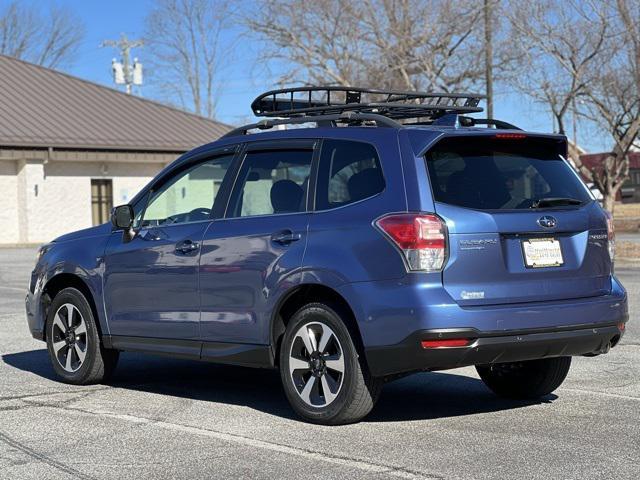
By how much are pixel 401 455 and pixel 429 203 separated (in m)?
1.48

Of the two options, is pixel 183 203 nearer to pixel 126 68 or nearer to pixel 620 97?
pixel 620 97

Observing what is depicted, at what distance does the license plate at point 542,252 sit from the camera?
6.86 meters

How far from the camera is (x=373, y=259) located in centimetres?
669

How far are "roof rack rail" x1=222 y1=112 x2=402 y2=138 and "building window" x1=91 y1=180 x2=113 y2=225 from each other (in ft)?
124

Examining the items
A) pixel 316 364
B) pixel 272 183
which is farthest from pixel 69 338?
pixel 316 364

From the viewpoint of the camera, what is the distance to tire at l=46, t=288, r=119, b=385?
8.84 metres

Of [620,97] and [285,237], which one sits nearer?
[285,237]

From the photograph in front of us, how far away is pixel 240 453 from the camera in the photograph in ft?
20.6

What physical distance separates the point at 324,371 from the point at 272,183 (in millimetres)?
1404

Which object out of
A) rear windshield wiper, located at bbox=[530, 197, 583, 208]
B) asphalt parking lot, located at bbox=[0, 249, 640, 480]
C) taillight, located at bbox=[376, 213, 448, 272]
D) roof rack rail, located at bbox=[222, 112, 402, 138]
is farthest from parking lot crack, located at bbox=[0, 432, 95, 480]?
rear windshield wiper, located at bbox=[530, 197, 583, 208]

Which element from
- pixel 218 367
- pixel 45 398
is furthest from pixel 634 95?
pixel 45 398

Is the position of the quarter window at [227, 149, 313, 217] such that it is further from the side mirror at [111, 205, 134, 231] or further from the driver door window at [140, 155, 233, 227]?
the side mirror at [111, 205, 134, 231]

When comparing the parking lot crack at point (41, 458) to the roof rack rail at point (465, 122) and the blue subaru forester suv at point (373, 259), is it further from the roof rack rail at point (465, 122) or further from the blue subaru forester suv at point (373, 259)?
the roof rack rail at point (465, 122)

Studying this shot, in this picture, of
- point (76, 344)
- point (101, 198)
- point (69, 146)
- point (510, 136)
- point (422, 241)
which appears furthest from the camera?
point (101, 198)
